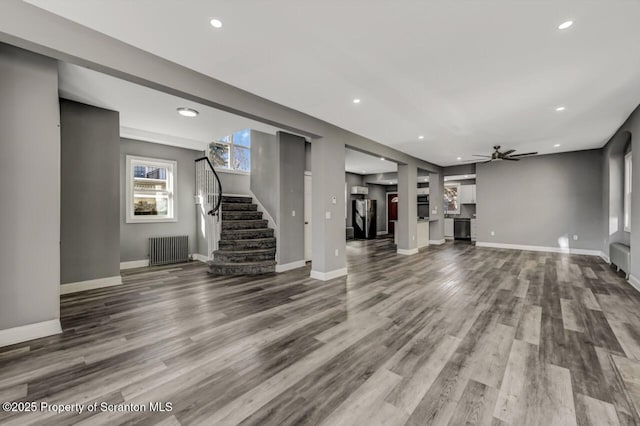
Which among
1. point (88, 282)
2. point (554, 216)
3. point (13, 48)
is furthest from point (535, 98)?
point (88, 282)

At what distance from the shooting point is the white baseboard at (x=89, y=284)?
393cm

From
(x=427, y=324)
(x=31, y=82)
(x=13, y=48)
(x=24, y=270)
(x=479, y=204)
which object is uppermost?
(x=13, y=48)

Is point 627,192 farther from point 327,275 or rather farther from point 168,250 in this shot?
point 168,250

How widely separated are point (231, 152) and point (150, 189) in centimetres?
232

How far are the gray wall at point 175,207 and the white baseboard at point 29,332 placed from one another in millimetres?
3356

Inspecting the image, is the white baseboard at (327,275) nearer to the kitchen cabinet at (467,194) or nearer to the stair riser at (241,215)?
the stair riser at (241,215)

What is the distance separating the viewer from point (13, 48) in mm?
2480

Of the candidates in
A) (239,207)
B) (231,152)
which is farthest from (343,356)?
(231,152)

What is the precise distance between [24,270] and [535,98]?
6.35m

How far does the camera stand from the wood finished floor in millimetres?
1607

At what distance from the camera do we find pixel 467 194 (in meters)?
10.9

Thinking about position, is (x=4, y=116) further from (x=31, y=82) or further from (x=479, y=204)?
(x=479, y=204)

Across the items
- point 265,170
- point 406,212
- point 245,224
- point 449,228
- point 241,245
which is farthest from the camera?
point 449,228

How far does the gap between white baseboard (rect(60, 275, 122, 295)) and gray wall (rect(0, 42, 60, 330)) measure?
67.0 inches
